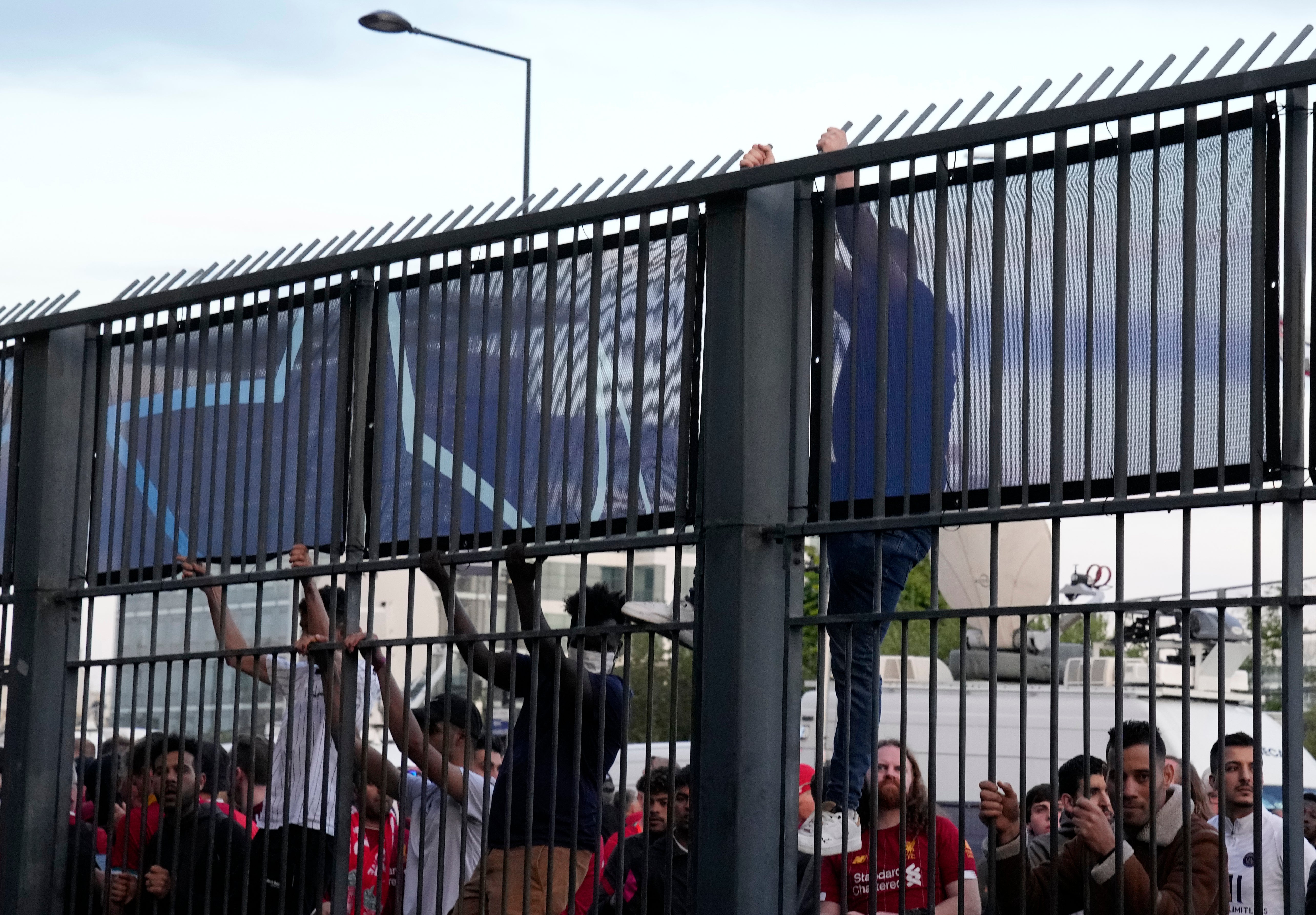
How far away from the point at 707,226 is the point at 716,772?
1.45 metres

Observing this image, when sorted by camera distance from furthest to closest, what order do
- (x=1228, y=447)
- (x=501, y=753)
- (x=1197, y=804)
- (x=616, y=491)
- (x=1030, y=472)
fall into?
(x=501, y=753)
(x=1197, y=804)
(x=616, y=491)
(x=1030, y=472)
(x=1228, y=447)

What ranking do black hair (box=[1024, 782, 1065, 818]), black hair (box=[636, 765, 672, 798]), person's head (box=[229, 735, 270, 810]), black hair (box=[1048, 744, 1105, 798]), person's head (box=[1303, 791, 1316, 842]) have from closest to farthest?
1. black hair (box=[636, 765, 672, 798])
2. black hair (box=[1048, 744, 1105, 798])
3. person's head (box=[229, 735, 270, 810])
4. person's head (box=[1303, 791, 1316, 842])
5. black hair (box=[1024, 782, 1065, 818])

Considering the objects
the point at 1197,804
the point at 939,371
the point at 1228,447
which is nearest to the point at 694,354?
the point at 939,371

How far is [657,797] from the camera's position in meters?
5.58

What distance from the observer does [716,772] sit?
176 inches

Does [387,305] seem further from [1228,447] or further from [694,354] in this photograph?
[1228,447]

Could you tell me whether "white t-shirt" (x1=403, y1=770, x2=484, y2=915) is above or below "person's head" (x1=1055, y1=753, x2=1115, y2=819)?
below

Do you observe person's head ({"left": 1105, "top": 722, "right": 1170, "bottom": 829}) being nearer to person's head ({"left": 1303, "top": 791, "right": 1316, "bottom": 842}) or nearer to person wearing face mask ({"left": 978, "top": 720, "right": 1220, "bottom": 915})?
person wearing face mask ({"left": 978, "top": 720, "right": 1220, "bottom": 915})

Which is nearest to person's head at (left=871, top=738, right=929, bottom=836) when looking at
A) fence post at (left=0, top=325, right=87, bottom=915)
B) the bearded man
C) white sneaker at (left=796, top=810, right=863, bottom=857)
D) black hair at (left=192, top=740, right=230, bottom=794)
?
the bearded man

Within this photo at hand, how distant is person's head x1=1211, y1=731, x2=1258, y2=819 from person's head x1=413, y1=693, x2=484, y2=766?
2.06 m

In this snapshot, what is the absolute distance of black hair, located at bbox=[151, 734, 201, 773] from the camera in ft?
19.1

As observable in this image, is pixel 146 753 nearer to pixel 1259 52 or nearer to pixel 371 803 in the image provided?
pixel 371 803

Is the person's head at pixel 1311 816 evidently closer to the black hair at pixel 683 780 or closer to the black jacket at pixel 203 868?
the black hair at pixel 683 780

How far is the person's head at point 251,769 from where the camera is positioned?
5.55 meters
